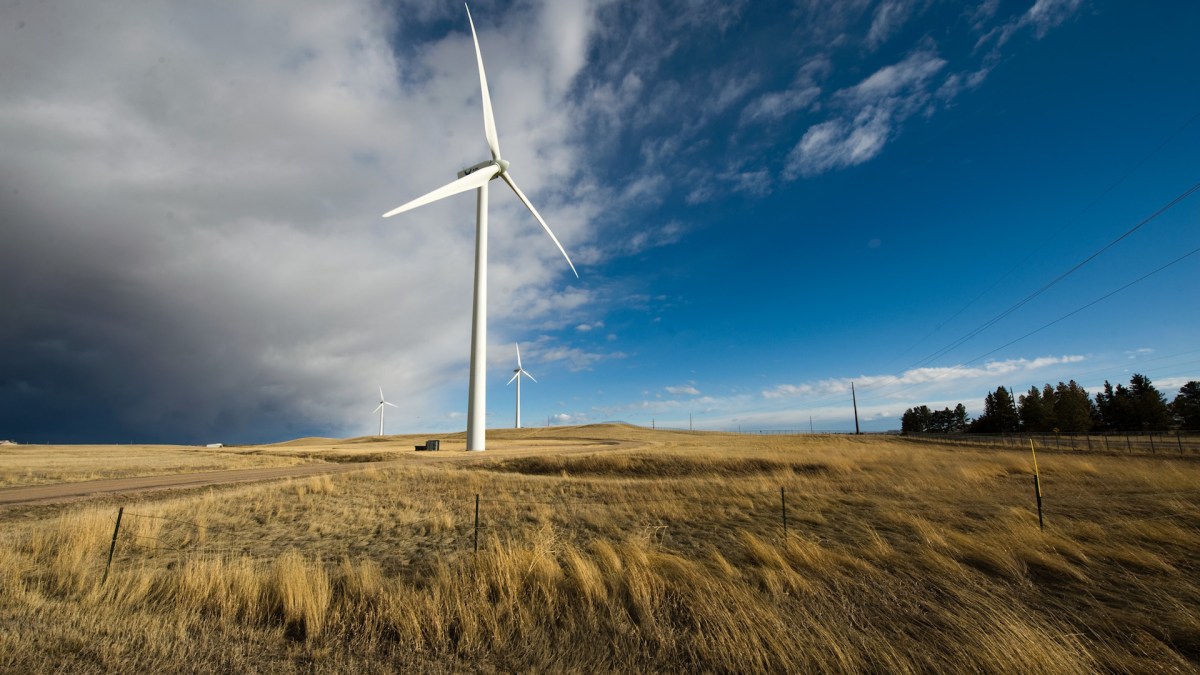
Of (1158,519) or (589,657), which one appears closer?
(589,657)

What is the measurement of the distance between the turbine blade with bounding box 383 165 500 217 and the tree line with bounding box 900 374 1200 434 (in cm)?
12119

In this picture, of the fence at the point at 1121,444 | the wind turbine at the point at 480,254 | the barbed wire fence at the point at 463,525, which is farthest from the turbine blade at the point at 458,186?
the fence at the point at 1121,444

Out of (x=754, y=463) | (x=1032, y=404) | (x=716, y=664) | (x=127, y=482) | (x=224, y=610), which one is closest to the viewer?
(x=716, y=664)

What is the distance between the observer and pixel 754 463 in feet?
118

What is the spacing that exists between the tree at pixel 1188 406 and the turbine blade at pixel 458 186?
130201 mm

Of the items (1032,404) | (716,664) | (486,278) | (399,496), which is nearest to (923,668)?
(716,664)

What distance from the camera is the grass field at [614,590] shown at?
650cm

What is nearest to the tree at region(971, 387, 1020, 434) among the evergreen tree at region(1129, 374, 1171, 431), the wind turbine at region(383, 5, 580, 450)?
the evergreen tree at region(1129, 374, 1171, 431)

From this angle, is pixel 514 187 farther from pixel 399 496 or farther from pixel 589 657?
pixel 589 657

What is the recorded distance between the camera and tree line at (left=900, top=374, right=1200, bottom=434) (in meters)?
92.4

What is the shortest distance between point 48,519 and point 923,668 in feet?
82.2

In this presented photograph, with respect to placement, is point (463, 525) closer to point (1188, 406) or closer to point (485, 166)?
point (485, 166)

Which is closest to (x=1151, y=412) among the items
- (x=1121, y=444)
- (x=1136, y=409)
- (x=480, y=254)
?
(x=1136, y=409)

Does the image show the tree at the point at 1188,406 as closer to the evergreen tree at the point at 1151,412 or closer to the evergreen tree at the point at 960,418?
the evergreen tree at the point at 1151,412
